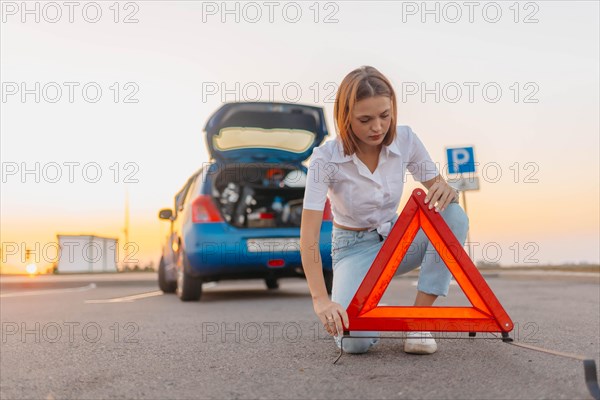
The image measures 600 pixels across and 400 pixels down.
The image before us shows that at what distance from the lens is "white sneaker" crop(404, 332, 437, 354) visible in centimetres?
346

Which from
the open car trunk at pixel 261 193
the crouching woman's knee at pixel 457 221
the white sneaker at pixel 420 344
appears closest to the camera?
the white sneaker at pixel 420 344

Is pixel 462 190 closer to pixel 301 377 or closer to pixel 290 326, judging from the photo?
pixel 290 326

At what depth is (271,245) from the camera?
24.8 feet

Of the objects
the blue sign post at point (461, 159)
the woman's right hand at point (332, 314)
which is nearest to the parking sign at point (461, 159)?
the blue sign post at point (461, 159)

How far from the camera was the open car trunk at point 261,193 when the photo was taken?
7.90 meters

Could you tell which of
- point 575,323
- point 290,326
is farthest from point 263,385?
point 575,323

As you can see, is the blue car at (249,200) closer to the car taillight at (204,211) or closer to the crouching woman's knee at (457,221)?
the car taillight at (204,211)

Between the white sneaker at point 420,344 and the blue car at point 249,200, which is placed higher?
the blue car at point 249,200

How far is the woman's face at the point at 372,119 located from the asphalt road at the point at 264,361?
41.2 inches

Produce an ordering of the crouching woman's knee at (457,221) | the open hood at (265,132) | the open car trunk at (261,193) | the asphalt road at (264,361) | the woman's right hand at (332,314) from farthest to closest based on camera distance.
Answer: the open car trunk at (261,193) → the open hood at (265,132) → the crouching woman's knee at (457,221) → the woman's right hand at (332,314) → the asphalt road at (264,361)

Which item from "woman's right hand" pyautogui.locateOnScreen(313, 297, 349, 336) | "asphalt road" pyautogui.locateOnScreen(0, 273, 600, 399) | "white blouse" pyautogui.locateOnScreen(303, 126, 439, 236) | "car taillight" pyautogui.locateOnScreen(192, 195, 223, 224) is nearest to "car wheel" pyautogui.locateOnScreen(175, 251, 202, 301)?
"car taillight" pyautogui.locateOnScreen(192, 195, 223, 224)

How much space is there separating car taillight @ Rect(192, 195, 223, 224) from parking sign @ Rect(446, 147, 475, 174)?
908 cm

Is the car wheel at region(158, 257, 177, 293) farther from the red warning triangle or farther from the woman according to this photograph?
the red warning triangle

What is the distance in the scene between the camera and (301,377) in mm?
2951
